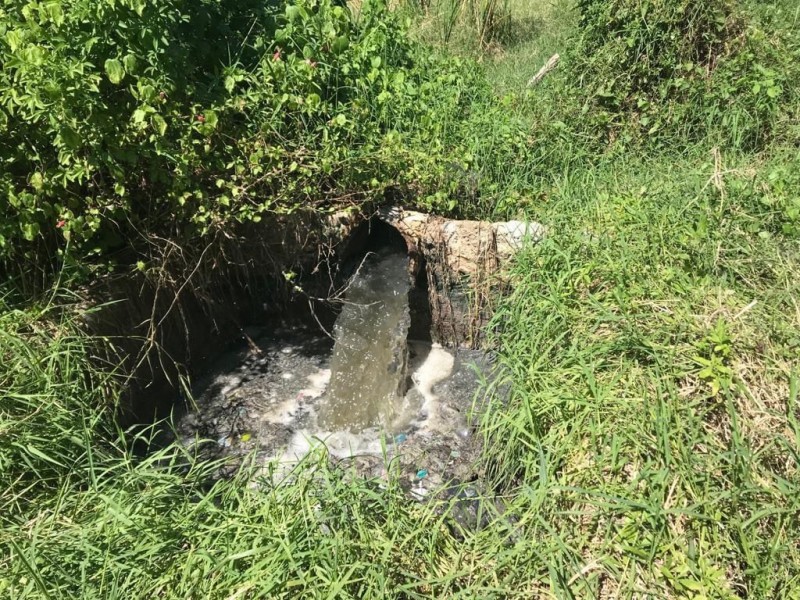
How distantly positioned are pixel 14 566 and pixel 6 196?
168cm

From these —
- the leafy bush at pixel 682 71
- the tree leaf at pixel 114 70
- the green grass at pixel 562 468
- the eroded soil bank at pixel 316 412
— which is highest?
the tree leaf at pixel 114 70

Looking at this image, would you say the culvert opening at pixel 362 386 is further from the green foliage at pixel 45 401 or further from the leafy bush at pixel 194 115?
the green foliage at pixel 45 401

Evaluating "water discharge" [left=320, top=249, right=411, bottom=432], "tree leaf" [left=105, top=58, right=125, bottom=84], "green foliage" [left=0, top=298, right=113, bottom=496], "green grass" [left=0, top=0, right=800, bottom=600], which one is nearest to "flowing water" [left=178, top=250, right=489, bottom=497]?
"water discharge" [left=320, top=249, right=411, bottom=432]

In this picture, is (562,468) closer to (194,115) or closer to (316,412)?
(316,412)

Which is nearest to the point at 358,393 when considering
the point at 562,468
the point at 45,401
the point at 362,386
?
the point at 362,386

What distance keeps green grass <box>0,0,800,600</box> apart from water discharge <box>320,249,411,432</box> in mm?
914

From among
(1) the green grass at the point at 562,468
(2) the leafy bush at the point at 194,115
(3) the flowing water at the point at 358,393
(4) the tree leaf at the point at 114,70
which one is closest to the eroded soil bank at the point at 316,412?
Answer: (3) the flowing water at the point at 358,393

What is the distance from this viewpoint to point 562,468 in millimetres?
2449

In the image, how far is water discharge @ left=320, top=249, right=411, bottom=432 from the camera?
3809mm

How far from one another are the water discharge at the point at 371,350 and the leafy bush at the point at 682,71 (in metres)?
2.03

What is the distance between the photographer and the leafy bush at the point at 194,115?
105 inches

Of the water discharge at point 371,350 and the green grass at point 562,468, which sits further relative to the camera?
the water discharge at point 371,350

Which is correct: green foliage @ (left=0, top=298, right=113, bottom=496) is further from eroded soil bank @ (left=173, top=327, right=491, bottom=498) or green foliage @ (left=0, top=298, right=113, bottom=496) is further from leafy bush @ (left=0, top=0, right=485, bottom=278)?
eroded soil bank @ (left=173, top=327, right=491, bottom=498)

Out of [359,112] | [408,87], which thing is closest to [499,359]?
[359,112]
